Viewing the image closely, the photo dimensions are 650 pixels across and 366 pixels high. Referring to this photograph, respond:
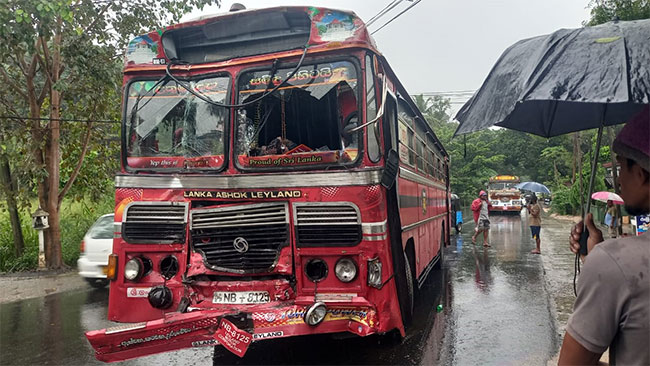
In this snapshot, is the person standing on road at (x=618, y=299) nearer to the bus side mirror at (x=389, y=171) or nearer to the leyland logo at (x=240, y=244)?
the bus side mirror at (x=389, y=171)

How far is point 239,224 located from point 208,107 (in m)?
1.19

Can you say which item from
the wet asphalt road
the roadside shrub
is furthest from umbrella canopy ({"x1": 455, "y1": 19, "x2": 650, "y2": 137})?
the roadside shrub

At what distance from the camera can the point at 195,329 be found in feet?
12.9

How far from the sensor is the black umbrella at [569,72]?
2.32 meters

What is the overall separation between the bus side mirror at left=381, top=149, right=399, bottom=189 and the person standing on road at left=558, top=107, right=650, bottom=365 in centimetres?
276

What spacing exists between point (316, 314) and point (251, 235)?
0.96 m

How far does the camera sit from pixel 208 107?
183 inches

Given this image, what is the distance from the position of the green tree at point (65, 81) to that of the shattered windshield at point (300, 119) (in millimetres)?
7251

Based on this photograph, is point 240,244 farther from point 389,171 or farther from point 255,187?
point 389,171

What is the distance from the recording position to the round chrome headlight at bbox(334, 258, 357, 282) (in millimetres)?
4246

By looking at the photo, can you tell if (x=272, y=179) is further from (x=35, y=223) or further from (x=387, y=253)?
(x=35, y=223)

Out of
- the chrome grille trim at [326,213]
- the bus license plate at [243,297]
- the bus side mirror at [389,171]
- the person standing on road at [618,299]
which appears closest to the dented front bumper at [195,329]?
the bus license plate at [243,297]

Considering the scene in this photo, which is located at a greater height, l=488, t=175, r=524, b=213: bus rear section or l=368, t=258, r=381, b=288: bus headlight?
l=368, t=258, r=381, b=288: bus headlight

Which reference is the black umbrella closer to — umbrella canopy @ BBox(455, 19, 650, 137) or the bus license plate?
umbrella canopy @ BBox(455, 19, 650, 137)
